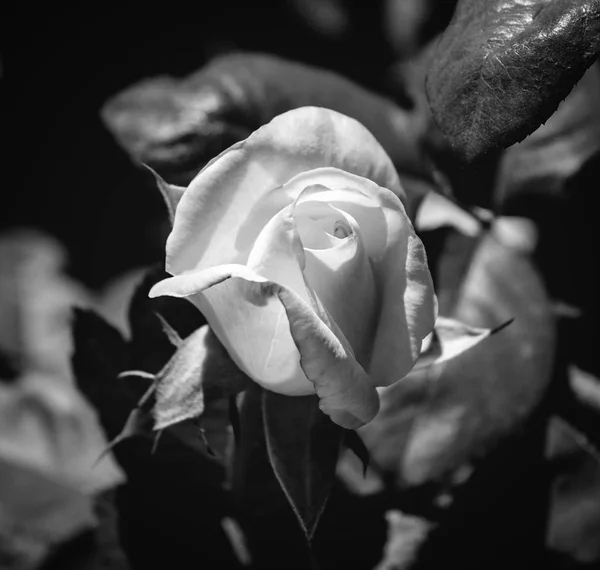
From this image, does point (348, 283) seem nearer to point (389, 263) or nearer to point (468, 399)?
point (389, 263)

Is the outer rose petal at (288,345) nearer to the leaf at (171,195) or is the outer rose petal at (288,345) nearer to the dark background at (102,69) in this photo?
the leaf at (171,195)

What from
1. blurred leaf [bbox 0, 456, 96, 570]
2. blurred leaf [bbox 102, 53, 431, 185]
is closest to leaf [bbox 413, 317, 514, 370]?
blurred leaf [bbox 102, 53, 431, 185]

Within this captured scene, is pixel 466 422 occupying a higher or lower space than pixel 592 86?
lower

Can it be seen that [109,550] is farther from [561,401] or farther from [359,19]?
[359,19]

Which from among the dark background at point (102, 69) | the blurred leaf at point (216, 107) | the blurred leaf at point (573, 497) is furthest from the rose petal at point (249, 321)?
the dark background at point (102, 69)

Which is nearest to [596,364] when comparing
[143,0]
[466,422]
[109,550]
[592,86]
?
[466,422]

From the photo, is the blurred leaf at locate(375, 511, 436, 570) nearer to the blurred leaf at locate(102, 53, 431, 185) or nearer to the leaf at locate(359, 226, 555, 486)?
the leaf at locate(359, 226, 555, 486)
